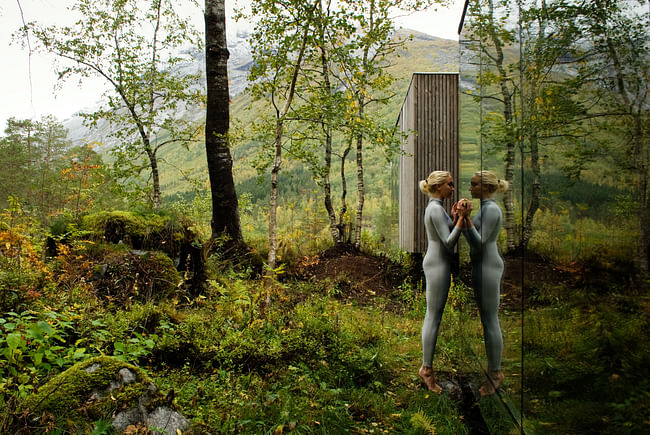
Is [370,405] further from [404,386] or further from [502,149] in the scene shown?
[502,149]

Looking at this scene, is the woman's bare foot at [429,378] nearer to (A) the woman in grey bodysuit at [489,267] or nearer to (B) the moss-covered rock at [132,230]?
(A) the woman in grey bodysuit at [489,267]

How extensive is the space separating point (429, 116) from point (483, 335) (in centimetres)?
624

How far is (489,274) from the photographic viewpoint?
110 inches

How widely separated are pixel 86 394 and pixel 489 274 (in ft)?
8.75

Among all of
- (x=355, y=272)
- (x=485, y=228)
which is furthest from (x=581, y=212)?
(x=355, y=272)

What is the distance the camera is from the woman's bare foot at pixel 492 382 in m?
2.58

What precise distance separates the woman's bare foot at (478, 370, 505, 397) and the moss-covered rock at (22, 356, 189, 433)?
2.01 metres

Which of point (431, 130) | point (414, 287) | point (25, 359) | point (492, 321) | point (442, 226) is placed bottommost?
point (414, 287)

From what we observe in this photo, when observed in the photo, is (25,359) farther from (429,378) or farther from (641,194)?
(641,194)

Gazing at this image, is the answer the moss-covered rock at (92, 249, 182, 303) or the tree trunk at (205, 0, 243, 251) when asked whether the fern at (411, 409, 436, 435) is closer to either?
the moss-covered rock at (92, 249, 182, 303)

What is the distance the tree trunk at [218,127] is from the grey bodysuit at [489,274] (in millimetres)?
5478

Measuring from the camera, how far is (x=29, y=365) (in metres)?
2.91

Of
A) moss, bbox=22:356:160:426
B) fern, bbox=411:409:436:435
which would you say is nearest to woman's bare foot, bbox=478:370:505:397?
fern, bbox=411:409:436:435

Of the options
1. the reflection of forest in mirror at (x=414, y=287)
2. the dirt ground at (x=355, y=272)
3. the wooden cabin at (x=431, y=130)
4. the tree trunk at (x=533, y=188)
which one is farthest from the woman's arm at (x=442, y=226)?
the wooden cabin at (x=431, y=130)
